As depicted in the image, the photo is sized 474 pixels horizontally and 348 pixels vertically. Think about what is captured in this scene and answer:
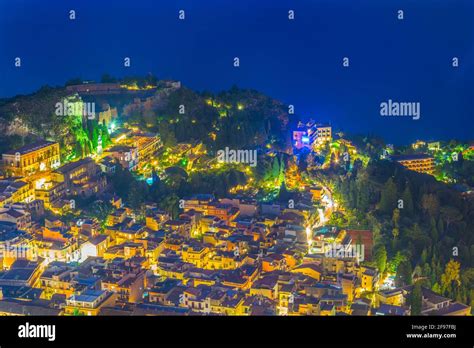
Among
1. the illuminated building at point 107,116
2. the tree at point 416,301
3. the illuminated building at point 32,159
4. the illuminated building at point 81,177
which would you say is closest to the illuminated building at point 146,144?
the illuminated building at point 107,116

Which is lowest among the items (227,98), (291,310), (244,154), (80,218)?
(291,310)

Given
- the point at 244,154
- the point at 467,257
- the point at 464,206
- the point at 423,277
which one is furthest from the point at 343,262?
the point at 244,154

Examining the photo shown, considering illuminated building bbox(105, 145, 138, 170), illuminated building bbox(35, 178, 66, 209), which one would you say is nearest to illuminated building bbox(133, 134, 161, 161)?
illuminated building bbox(105, 145, 138, 170)

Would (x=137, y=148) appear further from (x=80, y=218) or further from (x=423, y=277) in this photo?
(x=423, y=277)

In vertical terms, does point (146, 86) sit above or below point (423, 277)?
above

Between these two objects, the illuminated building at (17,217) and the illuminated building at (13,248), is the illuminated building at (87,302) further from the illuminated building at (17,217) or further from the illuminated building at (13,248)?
the illuminated building at (17,217)

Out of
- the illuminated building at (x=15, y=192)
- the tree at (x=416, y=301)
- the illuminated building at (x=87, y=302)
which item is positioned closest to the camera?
the illuminated building at (x=87, y=302)

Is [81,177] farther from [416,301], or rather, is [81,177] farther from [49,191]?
[416,301]
